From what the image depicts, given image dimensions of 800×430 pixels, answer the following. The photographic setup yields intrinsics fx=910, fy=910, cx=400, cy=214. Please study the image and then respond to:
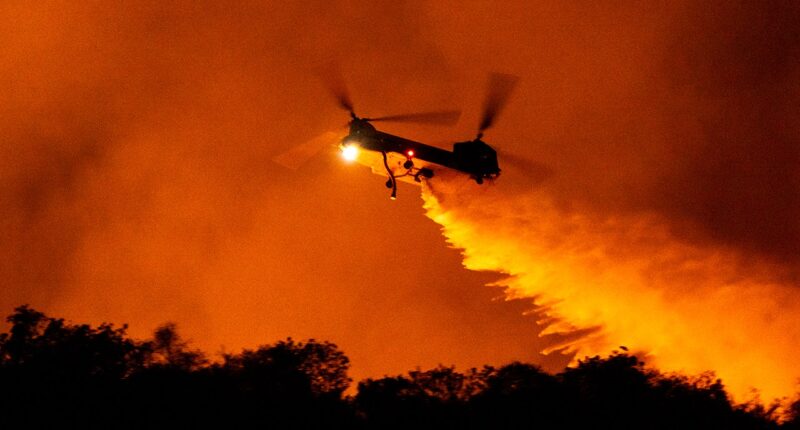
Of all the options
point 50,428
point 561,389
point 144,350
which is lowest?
point 50,428

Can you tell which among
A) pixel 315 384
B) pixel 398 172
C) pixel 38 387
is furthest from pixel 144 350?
pixel 398 172

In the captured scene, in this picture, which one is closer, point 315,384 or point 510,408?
Answer: point 510,408

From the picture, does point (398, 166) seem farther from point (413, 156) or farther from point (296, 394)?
point (296, 394)

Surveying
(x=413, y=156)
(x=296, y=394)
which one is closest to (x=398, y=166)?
(x=413, y=156)

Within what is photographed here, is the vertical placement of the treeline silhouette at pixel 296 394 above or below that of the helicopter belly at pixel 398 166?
below

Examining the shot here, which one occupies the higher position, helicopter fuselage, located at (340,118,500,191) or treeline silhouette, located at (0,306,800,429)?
helicopter fuselage, located at (340,118,500,191)

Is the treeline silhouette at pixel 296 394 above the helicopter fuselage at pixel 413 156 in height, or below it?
below

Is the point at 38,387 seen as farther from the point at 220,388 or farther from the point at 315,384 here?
the point at 315,384

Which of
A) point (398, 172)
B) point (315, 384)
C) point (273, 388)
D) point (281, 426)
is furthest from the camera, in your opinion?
point (315, 384)
